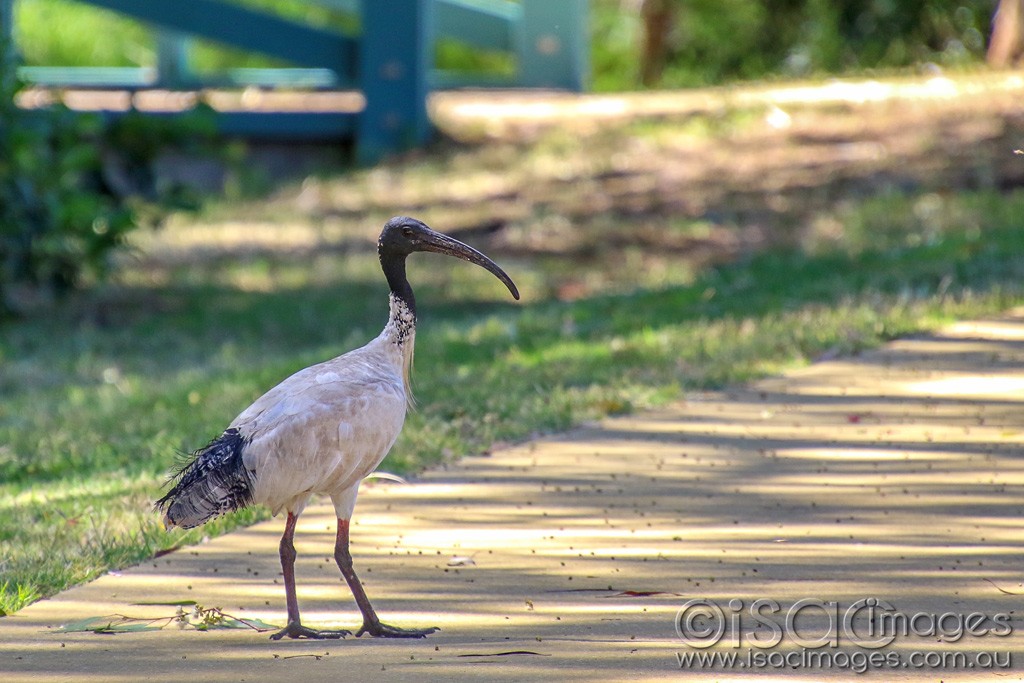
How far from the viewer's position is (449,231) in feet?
40.9

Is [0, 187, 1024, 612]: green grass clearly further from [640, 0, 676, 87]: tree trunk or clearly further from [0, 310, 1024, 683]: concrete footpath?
[640, 0, 676, 87]: tree trunk

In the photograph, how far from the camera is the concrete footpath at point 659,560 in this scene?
401 centimetres

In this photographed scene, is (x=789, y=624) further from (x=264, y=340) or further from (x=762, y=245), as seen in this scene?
(x=762, y=245)

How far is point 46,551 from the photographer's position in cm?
515

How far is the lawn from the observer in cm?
698

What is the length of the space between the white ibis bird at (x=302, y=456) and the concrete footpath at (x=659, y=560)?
0.25m

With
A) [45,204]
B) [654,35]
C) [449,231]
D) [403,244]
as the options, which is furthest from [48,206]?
[654,35]

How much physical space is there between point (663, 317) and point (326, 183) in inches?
244

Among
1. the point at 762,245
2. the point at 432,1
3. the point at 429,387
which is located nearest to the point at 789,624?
the point at 429,387

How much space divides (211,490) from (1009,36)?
13.5 m

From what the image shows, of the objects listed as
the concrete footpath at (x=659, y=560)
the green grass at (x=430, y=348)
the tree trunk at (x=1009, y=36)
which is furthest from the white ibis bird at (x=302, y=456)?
the tree trunk at (x=1009, y=36)

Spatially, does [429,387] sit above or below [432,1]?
below

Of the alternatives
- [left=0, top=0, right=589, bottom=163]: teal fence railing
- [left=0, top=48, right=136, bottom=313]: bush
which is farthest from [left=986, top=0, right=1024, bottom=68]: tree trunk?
[left=0, top=48, right=136, bottom=313]: bush

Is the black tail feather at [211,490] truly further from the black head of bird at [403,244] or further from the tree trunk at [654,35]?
the tree trunk at [654,35]
